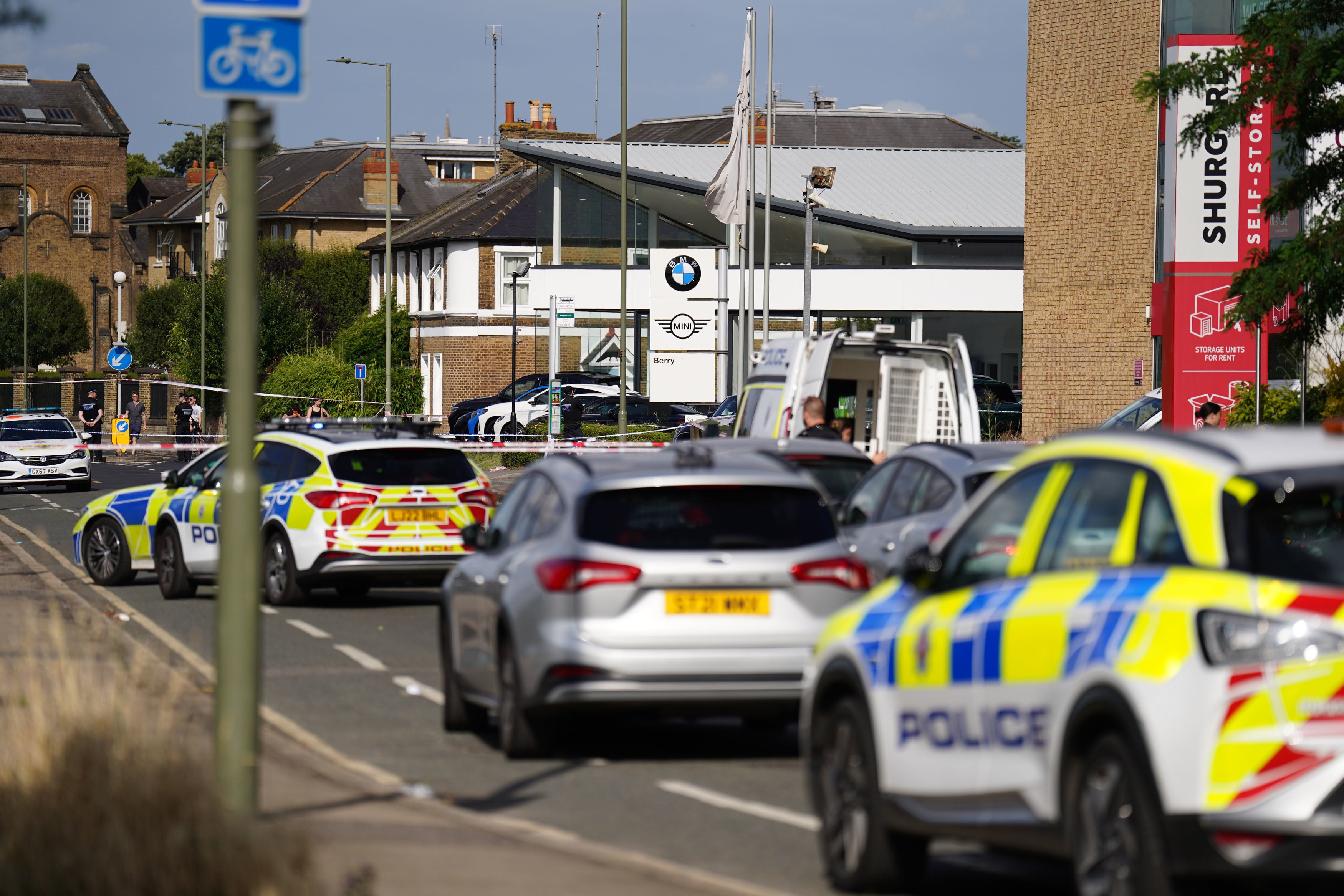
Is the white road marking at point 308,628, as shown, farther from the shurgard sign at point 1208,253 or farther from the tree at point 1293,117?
the shurgard sign at point 1208,253

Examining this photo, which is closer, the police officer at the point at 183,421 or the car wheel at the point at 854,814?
the car wheel at the point at 854,814

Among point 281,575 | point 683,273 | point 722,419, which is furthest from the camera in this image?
point 683,273

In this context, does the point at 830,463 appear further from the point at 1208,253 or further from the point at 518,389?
the point at 518,389

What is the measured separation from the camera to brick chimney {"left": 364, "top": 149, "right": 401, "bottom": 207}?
101562 millimetres

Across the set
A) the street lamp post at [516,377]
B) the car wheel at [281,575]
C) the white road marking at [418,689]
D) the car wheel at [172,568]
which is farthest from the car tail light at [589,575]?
the street lamp post at [516,377]

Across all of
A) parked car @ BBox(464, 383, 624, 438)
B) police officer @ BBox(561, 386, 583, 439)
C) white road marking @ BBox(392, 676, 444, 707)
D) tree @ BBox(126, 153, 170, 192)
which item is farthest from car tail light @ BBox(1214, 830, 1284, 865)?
tree @ BBox(126, 153, 170, 192)

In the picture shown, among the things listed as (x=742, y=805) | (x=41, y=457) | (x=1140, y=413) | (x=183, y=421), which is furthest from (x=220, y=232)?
(x=742, y=805)

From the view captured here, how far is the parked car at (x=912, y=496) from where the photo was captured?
12805mm

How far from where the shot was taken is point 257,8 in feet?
21.4

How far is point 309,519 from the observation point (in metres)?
17.6

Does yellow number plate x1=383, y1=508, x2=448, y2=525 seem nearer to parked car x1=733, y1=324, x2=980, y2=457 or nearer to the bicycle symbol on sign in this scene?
parked car x1=733, y1=324, x2=980, y2=457

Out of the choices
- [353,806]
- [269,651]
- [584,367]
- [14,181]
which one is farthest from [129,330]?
[353,806]

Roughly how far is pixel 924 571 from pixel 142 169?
150005mm

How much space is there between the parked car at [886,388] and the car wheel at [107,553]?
20.9 ft
